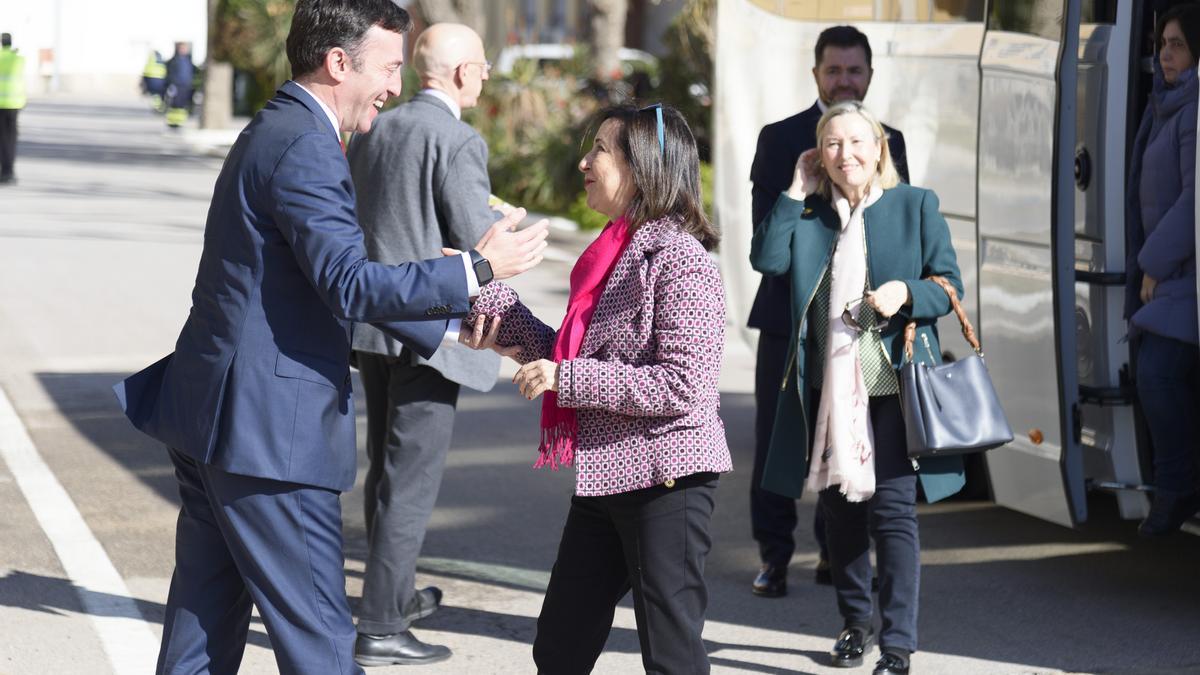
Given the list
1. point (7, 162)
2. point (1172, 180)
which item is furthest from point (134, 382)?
point (7, 162)

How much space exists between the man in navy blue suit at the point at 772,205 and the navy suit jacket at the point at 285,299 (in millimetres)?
2537

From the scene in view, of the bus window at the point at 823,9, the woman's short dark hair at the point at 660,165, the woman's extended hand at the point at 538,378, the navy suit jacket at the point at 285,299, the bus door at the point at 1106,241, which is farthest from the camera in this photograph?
the bus window at the point at 823,9

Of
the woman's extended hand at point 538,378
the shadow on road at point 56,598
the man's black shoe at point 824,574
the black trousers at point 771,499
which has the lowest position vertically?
the shadow on road at point 56,598

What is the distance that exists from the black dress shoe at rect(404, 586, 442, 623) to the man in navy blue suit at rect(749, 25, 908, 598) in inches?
45.4

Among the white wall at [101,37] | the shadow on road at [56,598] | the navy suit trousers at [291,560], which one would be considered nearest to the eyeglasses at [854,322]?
the navy suit trousers at [291,560]

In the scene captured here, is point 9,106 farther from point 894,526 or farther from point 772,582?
point 894,526

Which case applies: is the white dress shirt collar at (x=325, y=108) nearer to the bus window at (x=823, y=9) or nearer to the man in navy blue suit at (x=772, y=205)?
the man in navy blue suit at (x=772, y=205)

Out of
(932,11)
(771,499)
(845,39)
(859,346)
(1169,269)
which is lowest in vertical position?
(771,499)

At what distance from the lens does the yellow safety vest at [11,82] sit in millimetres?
22328

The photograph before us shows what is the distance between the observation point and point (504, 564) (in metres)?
6.43

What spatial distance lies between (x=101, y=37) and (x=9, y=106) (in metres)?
45.6

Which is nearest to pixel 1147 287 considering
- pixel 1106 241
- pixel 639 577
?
pixel 1106 241

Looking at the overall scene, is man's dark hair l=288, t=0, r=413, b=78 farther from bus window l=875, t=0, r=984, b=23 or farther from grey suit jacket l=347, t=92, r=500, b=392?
bus window l=875, t=0, r=984, b=23

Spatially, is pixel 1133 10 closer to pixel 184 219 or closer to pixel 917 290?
pixel 917 290
